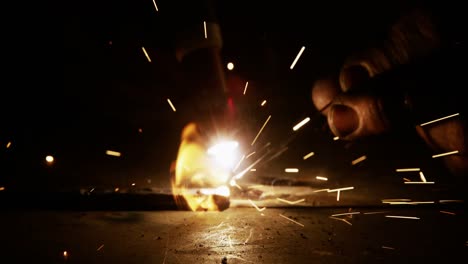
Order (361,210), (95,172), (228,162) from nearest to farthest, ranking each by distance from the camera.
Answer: (361,210) < (228,162) < (95,172)

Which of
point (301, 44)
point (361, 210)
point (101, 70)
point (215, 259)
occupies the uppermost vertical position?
point (301, 44)

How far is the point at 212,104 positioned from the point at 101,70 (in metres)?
1.91

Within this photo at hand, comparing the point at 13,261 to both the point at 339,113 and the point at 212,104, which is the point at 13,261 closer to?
the point at 339,113

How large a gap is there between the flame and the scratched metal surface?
23 centimetres

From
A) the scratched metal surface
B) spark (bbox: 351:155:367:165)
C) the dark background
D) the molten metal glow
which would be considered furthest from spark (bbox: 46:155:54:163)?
spark (bbox: 351:155:367:165)

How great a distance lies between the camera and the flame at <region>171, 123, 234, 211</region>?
153 inches

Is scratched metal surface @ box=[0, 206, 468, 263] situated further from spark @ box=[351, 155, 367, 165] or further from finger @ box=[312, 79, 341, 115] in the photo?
spark @ box=[351, 155, 367, 165]

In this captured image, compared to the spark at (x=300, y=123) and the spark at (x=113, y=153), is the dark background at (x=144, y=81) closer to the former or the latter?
Answer: the spark at (x=113, y=153)

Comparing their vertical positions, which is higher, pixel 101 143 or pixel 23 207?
pixel 101 143

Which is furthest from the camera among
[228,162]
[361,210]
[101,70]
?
[101,70]

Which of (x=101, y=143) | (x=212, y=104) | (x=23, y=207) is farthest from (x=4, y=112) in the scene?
(x=212, y=104)

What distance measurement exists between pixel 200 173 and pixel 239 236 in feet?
6.43

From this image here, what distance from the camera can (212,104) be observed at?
5945 millimetres

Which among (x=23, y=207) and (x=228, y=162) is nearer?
(x=23, y=207)
